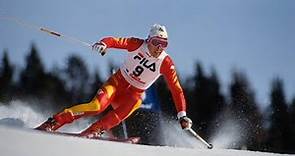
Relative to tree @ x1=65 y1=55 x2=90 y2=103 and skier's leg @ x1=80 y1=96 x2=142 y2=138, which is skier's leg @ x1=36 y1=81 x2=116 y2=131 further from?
tree @ x1=65 y1=55 x2=90 y2=103

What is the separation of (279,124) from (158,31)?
868 centimetres

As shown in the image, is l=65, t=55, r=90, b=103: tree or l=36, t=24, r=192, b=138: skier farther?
l=65, t=55, r=90, b=103: tree

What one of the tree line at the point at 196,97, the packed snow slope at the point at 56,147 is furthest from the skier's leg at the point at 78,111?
the tree line at the point at 196,97

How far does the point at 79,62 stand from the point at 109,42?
7807 millimetres

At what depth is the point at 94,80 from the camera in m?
12.1

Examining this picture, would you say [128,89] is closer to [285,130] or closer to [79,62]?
[79,62]

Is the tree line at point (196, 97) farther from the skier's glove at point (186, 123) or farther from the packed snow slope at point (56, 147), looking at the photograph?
the packed snow slope at point (56, 147)

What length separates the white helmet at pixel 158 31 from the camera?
4.55 metres

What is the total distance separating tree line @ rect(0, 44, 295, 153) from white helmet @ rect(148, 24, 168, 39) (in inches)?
238

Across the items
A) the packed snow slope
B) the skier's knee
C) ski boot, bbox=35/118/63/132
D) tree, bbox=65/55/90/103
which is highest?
the packed snow slope

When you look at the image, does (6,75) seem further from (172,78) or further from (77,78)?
(172,78)

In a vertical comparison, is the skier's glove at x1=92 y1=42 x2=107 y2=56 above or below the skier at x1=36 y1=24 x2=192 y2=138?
above

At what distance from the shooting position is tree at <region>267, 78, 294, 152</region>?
40.8 ft

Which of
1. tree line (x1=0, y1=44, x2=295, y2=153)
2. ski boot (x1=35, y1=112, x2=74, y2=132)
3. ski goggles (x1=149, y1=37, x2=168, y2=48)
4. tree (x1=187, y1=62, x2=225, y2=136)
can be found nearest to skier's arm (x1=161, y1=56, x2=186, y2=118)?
ski goggles (x1=149, y1=37, x2=168, y2=48)
